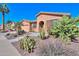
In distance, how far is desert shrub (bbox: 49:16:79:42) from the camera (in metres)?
15.1

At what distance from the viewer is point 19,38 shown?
52.2 feet

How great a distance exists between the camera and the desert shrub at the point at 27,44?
14.7 meters

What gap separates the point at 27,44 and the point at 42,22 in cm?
155

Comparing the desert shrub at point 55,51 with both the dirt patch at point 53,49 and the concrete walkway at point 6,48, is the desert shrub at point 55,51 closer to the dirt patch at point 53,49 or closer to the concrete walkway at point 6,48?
the dirt patch at point 53,49

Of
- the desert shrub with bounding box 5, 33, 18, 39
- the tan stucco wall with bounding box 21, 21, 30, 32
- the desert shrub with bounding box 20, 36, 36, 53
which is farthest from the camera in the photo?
the desert shrub with bounding box 5, 33, 18, 39

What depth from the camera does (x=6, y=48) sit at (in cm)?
1517

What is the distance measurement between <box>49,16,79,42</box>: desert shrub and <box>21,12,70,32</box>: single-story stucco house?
286 millimetres

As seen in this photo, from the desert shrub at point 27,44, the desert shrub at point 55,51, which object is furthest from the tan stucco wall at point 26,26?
the desert shrub at point 55,51

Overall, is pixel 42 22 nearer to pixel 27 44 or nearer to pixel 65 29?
pixel 65 29

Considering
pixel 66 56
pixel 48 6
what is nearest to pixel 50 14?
pixel 48 6

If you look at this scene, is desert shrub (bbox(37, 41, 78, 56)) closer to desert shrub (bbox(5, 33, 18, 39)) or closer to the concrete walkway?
the concrete walkway

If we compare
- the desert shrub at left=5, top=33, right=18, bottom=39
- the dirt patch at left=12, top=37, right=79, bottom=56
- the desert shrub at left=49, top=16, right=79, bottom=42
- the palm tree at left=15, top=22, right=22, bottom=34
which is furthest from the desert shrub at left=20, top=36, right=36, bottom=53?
the desert shrub at left=49, top=16, right=79, bottom=42


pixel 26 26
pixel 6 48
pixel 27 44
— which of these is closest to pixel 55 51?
pixel 27 44

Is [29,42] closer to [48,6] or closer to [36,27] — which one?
[36,27]
